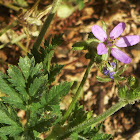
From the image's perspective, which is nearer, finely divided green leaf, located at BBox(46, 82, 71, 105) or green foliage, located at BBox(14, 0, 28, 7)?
finely divided green leaf, located at BBox(46, 82, 71, 105)

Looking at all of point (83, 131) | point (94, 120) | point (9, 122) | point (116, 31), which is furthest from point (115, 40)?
point (9, 122)

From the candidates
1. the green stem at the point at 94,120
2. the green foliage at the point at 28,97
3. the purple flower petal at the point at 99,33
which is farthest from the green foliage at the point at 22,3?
the green stem at the point at 94,120

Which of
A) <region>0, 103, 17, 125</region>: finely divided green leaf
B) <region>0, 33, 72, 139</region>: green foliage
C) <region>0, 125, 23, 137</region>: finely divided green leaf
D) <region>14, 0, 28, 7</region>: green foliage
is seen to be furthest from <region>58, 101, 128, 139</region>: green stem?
<region>14, 0, 28, 7</region>: green foliage

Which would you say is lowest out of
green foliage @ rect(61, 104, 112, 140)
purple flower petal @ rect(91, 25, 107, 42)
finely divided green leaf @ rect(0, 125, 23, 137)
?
green foliage @ rect(61, 104, 112, 140)

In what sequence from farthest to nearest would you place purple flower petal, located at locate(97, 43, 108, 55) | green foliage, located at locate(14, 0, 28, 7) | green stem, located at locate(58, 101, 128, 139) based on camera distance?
green foliage, located at locate(14, 0, 28, 7), green stem, located at locate(58, 101, 128, 139), purple flower petal, located at locate(97, 43, 108, 55)

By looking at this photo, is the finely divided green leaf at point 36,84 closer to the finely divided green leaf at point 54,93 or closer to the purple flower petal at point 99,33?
the finely divided green leaf at point 54,93

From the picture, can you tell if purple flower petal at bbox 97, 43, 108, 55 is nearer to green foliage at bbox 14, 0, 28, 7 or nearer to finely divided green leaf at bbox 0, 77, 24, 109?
finely divided green leaf at bbox 0, 77, 24, 109

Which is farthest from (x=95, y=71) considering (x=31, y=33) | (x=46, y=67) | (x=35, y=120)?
(x=35, y=120)

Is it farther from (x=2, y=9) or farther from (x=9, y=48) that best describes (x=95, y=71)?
(x=2, y=9)
